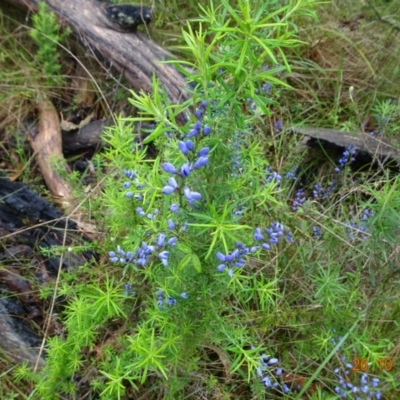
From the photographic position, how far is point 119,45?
3.19 m

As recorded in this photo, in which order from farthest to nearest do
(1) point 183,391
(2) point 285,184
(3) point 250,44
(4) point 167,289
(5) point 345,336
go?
1. (2) point 285,184
2. (1) point 183,391
3. (5) point 345,336
4. (4) point 167,289
5. (3) point 250,44

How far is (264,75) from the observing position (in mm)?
1361

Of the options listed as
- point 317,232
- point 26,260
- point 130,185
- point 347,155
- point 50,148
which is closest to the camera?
point 130,185

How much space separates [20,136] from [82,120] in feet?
1.32

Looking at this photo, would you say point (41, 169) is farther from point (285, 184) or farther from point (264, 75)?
point (264, 75)

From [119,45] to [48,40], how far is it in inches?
20.2

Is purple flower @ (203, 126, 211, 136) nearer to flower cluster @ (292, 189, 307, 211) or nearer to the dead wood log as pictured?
flower cluster @ (292, 189, 307, 211)

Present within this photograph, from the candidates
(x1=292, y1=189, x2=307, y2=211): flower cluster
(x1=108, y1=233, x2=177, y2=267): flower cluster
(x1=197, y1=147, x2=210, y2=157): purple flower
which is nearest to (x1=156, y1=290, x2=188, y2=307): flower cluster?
(x1=108, y1=233, x2=177, y2=267): flower cluster

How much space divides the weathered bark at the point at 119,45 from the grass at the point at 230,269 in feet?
1.68

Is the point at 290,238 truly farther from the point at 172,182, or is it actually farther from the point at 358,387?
the point at 172,182

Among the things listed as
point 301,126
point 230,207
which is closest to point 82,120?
point 301,126

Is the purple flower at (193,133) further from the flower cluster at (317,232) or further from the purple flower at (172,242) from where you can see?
the flower cluster at (317,232)
